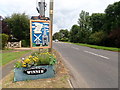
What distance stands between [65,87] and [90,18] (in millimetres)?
52259

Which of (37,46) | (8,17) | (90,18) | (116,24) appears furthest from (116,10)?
(37,46)

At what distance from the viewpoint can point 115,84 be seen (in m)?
4.50

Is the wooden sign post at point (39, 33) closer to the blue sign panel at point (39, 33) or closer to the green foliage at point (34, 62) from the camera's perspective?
the blue sign panel at point (39, 33)

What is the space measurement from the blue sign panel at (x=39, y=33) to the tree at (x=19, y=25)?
2249cm

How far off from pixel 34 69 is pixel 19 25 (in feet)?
Answer: 80.8

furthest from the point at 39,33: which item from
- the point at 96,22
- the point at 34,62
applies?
the point at 96,22

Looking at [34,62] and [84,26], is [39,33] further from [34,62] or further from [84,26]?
[84,26]

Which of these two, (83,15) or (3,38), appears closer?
(3,38)

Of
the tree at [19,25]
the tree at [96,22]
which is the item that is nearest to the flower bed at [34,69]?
the tree at [19,25]

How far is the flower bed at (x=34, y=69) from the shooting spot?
4625 millimetres

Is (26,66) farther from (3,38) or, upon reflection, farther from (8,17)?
(8,17)

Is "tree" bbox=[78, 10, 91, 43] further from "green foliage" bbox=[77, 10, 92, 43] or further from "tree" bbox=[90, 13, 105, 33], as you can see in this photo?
"tree" bbox=[90, 13, 105, 33]

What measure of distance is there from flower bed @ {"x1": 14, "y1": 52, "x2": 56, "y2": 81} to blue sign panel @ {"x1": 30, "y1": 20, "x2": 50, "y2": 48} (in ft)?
4.11

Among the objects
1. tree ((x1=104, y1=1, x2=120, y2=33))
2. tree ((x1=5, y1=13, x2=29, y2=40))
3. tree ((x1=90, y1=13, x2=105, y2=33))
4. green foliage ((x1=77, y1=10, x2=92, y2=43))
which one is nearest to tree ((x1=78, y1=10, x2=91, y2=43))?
green foliage ((x1=77, y1=10, x2=92, y2=43))
